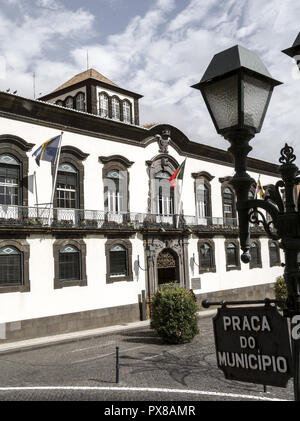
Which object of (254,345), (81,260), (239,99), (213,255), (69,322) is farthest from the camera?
(213,255)

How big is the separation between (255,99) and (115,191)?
74.0ft

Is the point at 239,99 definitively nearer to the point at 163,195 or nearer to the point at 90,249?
the point at 90,249

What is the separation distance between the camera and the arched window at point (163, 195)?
29.2m

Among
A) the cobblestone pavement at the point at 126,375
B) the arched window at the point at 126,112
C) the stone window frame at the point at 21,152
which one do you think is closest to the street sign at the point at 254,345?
the cobblestone pavement at the point at 126,375

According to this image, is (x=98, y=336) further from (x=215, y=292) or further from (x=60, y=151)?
(x=215, y=292)

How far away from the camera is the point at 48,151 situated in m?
21.3

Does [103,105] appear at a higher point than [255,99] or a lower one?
higher

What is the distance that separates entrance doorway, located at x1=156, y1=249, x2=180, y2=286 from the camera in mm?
28562

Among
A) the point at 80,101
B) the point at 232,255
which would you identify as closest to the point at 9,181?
the point at 80,101

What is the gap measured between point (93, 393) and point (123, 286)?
14.1m

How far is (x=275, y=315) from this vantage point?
329 centimetres

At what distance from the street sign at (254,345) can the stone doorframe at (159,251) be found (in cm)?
2365
